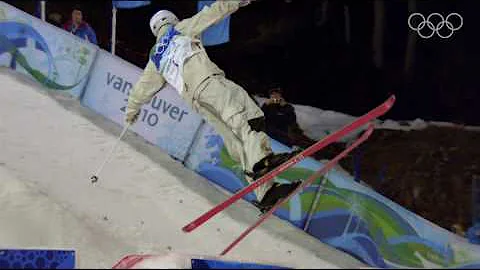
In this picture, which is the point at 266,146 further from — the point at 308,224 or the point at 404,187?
the point at 404,187

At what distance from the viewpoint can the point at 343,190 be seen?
262 inches

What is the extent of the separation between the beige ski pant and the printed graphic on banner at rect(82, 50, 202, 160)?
96cm

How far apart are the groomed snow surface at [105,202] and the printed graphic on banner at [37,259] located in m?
1.64

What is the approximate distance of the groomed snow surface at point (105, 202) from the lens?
6387 millimetres

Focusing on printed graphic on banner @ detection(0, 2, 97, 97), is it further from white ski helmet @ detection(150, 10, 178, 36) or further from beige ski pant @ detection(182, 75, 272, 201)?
beige ski pant @ detection(182, 75, 272, 201)

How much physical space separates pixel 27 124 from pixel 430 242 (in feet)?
13.5

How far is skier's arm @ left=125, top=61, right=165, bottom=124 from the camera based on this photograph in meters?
6.56

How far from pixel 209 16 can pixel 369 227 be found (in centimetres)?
212

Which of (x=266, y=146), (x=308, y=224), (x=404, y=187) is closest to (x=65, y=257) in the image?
(x=266, y=146)

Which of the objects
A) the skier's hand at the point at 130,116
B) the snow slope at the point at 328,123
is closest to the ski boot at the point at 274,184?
the skier's hand at the point at 130,116

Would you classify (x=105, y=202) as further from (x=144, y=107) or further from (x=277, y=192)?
(x=277, y=192)

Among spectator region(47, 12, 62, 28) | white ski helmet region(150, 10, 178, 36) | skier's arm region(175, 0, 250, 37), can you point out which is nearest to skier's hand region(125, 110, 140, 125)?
white ski helmet region(150, 10, 178, 36)

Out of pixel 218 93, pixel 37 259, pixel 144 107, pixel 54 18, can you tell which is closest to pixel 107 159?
pixel 144 107

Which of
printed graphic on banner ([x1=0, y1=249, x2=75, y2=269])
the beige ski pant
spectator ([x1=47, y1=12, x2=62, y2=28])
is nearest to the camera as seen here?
printed graphic on banner ([x1=0, y1=249, x2=75, y2=269])
